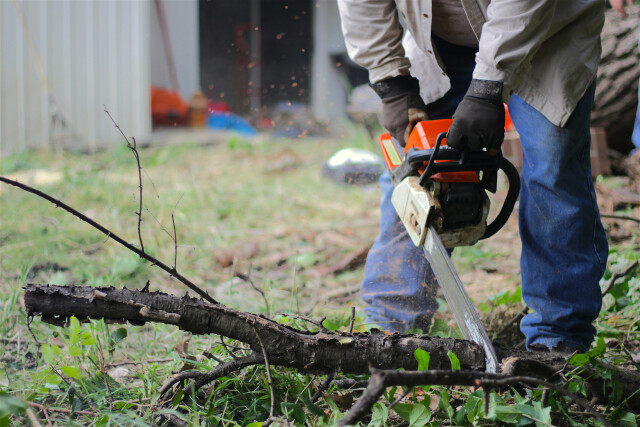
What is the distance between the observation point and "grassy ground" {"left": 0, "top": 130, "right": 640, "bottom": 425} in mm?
1741

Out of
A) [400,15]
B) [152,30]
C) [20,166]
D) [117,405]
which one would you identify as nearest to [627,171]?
[400,15]

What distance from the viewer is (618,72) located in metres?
4.57

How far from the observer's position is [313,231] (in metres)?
4.20

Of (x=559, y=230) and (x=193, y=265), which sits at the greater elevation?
(x=559, y=230)

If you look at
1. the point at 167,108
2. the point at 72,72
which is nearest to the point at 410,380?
the point at 72,72

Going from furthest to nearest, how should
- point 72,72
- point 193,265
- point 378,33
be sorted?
point 72,72
point 193,265
point 378,33

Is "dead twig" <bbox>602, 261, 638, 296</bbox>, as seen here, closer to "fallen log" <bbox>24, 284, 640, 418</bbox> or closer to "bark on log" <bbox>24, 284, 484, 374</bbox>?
"fallen log" <bbox>24, 284, 640, 418</bbox>

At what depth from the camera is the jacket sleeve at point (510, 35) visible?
1.80 m

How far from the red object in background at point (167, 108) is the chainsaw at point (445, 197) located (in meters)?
7.29

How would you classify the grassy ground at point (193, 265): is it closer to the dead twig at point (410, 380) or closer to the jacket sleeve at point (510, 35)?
the dead twig at point (410, 380)

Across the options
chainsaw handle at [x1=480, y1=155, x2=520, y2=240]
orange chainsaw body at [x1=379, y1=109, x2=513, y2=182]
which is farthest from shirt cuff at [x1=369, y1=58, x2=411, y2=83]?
chainsaw handle at [x1=480, y1=155, x2=520, y2=240]

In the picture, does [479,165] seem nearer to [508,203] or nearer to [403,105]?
[508,203]

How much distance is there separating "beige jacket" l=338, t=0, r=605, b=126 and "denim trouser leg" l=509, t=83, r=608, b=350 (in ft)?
0.27

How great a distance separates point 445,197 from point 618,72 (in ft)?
11.3
